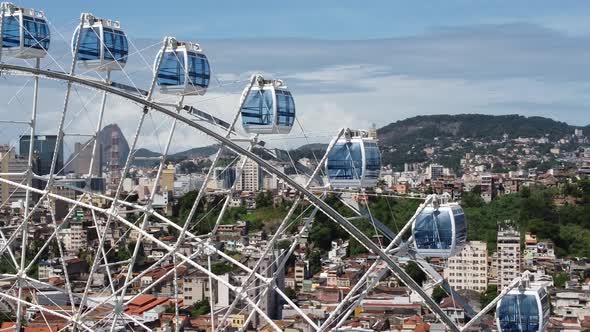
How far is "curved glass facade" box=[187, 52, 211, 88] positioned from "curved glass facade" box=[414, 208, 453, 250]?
13.8 feet

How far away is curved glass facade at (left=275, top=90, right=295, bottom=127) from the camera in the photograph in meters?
18.4

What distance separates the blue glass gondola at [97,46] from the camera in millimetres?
19141

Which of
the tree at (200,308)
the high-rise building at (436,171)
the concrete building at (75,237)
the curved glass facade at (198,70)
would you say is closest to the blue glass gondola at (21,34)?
the curved glass facade at (198,70)

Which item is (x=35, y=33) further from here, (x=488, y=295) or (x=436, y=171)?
(x=436, y=171)

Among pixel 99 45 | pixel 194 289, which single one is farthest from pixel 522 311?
pixel 194 289

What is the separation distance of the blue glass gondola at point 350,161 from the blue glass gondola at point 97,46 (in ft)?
12.8

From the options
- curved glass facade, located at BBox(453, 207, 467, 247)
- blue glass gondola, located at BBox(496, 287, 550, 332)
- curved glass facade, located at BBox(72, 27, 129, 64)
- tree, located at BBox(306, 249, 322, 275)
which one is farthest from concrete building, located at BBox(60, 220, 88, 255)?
blue glass gondola, located at BBox(496, 287, 550, 332)

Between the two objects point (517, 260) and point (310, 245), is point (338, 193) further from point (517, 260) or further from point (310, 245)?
point (310, 245)

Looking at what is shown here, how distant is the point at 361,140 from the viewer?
1742 cm

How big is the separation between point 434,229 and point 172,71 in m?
4.68

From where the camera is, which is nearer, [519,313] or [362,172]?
[519,313]

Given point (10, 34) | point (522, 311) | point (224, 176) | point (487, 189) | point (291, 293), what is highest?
point (10, 34)

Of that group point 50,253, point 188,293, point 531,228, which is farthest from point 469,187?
point 188,293

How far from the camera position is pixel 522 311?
15969mm
